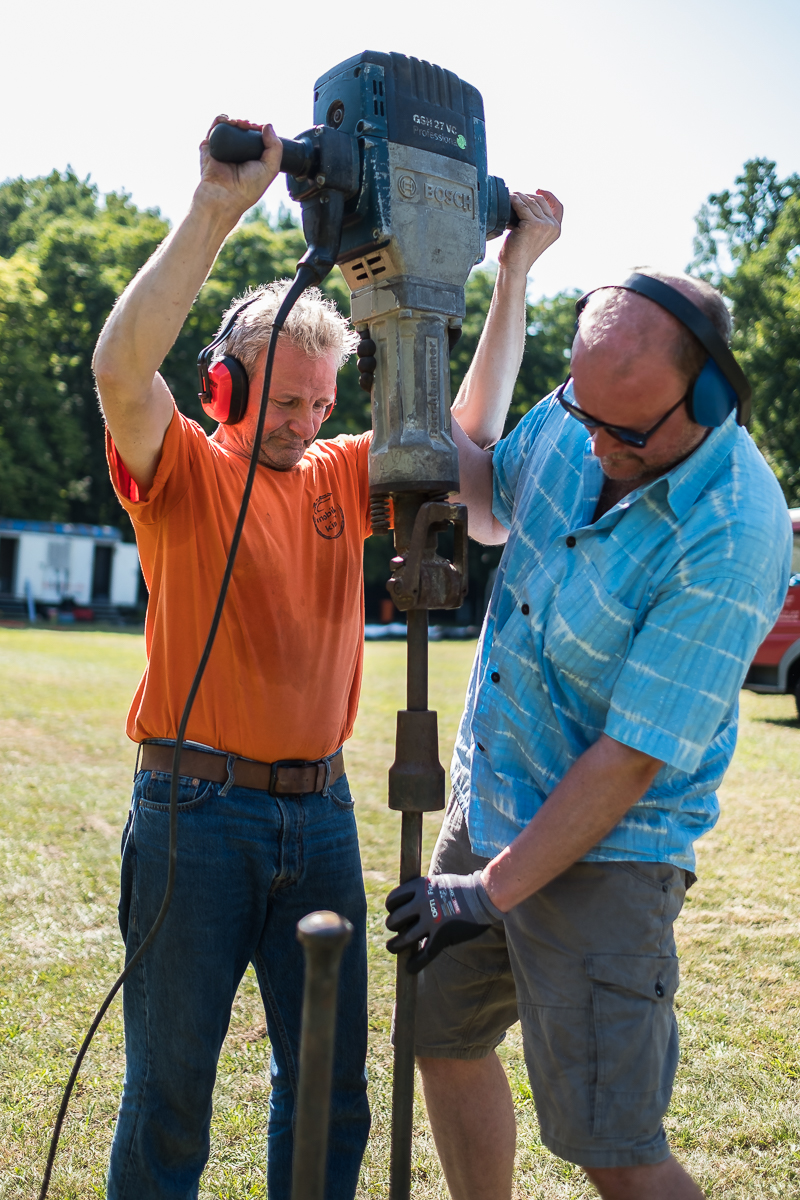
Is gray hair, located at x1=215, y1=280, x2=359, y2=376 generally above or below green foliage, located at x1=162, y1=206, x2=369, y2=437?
below

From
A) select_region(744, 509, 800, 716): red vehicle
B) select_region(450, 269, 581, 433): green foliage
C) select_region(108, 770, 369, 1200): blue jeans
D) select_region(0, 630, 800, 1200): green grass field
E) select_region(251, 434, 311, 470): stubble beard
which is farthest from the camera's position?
select_region(450, 269, 581, 433): green foliage

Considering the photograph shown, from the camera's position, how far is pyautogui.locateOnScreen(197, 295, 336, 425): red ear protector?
231cm

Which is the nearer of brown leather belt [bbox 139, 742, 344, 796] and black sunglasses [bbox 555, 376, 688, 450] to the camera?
black sunglasses [bbox 555, 376, 688, 450]

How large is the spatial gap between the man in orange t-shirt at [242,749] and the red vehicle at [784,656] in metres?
10.2

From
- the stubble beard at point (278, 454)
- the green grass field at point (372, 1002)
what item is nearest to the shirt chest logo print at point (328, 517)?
the stubble beard at point (278, 454)

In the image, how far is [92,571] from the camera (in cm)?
3231

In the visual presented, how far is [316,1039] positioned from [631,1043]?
1.05 meters

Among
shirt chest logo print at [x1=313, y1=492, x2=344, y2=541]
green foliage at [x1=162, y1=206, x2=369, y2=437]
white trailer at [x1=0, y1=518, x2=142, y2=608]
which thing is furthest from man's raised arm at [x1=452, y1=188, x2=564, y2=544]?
white trailer at [x1=0, y1=518, x2=142, y2=608]

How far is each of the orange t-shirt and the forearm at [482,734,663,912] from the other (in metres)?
0.64

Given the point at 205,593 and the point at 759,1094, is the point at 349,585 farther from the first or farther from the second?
the point at 759,1094

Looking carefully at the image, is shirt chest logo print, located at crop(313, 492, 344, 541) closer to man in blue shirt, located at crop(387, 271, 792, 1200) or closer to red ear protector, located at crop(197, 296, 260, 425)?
red ear protector, located at crop(197, 296, 260, 425)

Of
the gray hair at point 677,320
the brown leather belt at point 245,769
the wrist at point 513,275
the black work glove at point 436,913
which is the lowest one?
the black work glove at point 436,913

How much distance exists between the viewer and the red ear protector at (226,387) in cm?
231

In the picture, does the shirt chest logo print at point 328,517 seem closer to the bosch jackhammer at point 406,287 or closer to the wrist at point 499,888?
the bosch jackhammer at point 406,287
